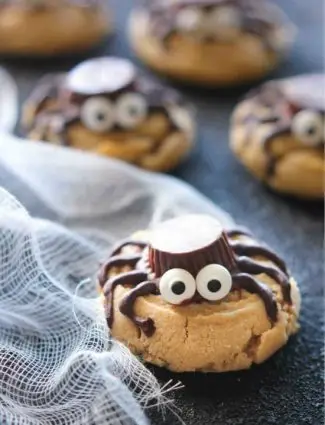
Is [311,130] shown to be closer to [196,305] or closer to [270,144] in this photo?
[270,144]

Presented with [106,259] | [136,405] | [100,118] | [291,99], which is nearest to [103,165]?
[100,118]

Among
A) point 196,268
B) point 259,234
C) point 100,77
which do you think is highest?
point 100,77

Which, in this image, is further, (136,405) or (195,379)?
(195,379)

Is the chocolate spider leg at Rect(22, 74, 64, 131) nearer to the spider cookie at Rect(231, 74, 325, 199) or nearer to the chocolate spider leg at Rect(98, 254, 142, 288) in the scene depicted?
the spider cookie at Rect(231, 74, 325, 199)

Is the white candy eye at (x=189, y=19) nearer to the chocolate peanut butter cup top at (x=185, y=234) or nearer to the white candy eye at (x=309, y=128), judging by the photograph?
the white candy eye at (x=309, y=128)

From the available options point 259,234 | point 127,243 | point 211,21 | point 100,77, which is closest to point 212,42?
point 211,21

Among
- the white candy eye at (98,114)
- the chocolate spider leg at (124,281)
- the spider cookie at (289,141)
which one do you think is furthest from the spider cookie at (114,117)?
the chocolate spider leg at (124,281)

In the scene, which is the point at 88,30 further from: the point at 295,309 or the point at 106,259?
the point at 295,309

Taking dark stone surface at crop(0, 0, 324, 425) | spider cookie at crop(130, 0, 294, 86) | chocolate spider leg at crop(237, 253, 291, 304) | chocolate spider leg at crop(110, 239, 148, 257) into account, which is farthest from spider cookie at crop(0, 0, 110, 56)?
chocolate spider leg at crop(237, 253, 291, 304)
